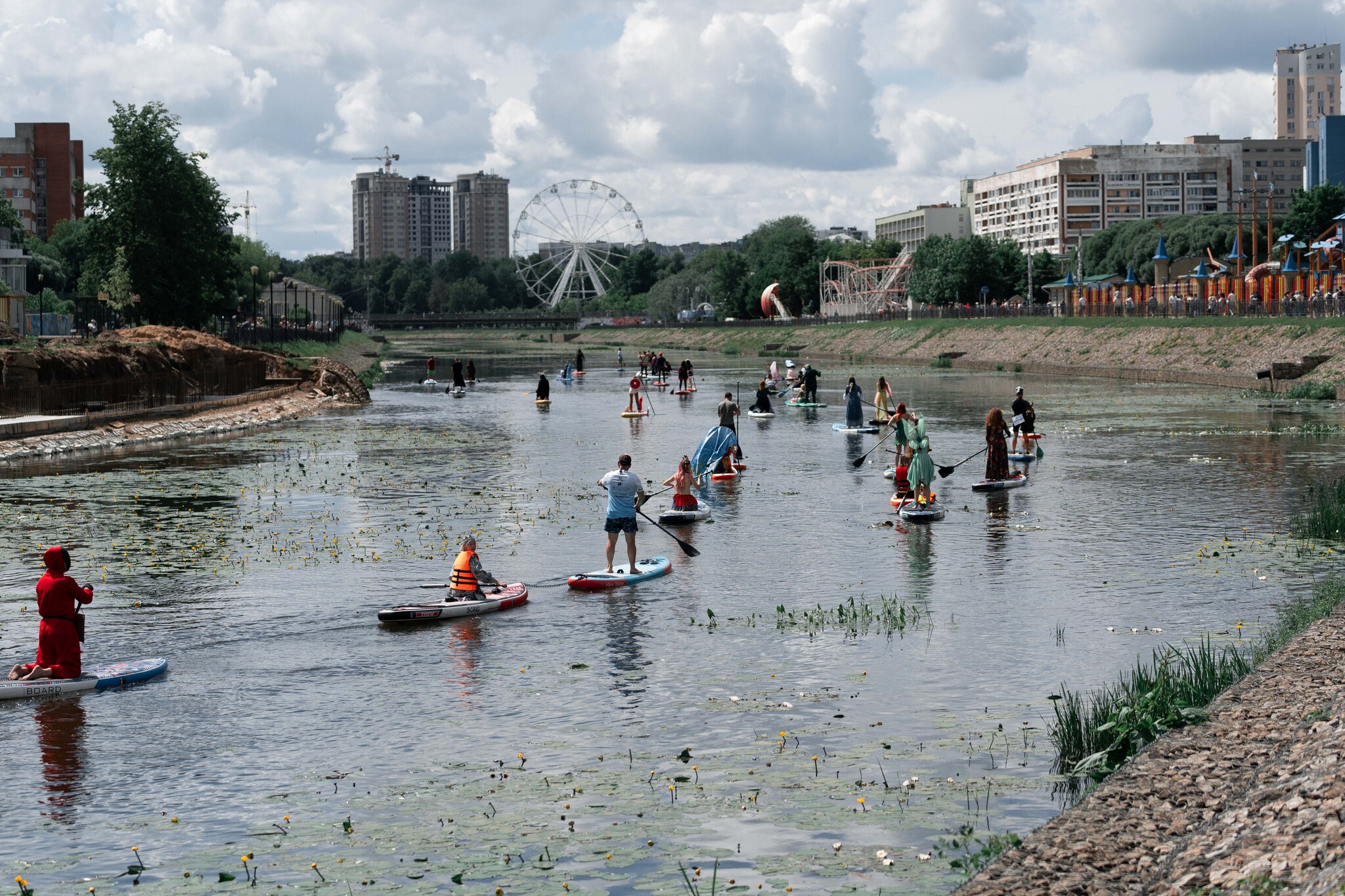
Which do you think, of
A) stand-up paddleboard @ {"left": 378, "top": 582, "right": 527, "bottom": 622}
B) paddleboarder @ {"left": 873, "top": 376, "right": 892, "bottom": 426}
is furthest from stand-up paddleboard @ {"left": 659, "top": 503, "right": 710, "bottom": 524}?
paddleboarder @ {"left": 873, "top": 376, "right": 892, "bottom": 426}

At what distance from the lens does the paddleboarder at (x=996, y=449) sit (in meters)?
30.6

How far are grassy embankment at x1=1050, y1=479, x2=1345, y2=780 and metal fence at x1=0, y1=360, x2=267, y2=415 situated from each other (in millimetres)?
38944

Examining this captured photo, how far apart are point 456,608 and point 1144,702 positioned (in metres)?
9.21

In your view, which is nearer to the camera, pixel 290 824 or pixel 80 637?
pixel 290 824

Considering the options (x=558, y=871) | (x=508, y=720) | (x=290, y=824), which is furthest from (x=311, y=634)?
(x=558, y=871)

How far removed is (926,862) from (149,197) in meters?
72.3

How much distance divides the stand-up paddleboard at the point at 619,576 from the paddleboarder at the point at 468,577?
1.78 meters

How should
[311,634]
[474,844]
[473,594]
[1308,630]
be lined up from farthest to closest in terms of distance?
[473,594] → [311,634] → [1308,630] → [474,844]

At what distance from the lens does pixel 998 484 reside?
31469 mm

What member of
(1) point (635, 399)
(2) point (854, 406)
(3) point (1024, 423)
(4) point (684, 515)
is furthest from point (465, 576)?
(1) point (635, 399)

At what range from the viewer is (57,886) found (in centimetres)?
991

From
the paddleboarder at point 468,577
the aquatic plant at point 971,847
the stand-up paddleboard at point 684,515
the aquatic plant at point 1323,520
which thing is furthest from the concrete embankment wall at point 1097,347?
the aquatic plant at point 971,847

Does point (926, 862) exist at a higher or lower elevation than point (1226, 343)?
lower

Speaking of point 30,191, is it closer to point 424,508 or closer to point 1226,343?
point 1226,343
